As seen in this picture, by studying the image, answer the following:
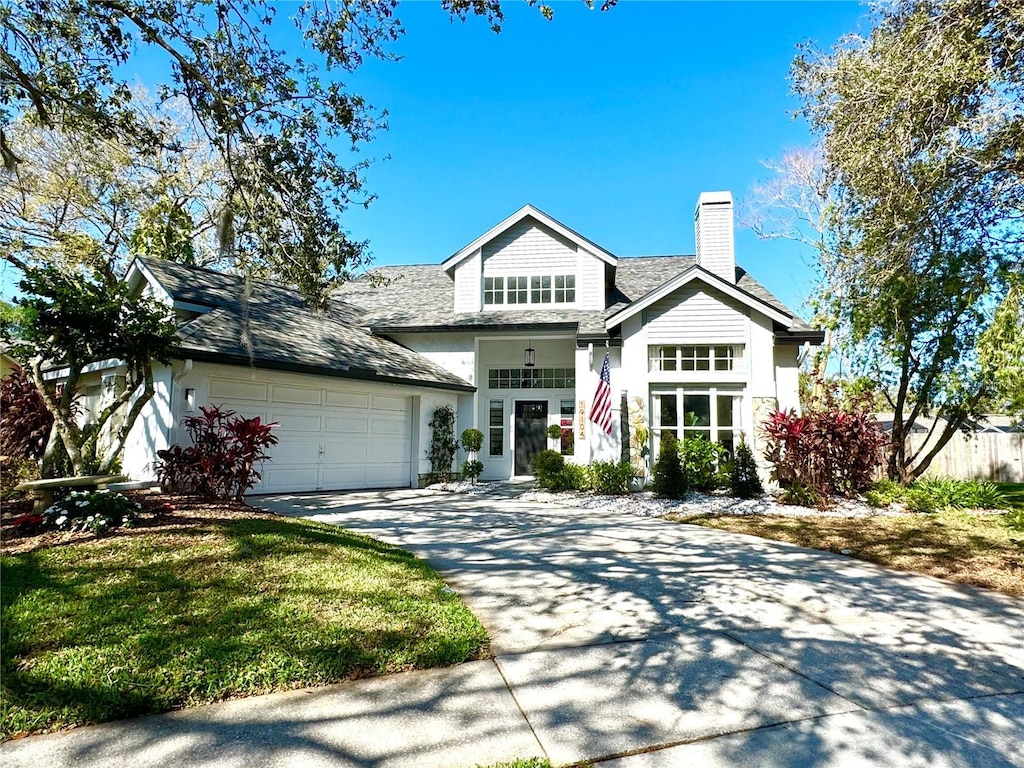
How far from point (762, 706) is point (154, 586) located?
4.40m

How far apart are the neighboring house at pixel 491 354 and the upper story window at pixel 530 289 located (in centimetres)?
4

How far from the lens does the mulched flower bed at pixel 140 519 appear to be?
5.45 metres

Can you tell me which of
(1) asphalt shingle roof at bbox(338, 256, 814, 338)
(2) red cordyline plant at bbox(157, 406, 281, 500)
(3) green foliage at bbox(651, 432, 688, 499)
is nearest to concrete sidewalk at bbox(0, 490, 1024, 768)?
(2) red cordyline plant at bbox(157, 406, 281, 500)

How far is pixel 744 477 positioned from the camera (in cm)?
1134

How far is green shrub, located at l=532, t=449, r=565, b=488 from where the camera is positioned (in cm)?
1247

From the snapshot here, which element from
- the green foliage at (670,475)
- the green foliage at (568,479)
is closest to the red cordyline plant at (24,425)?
the green foliage at (568,479)

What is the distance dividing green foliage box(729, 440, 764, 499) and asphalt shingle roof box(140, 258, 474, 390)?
22.9ft

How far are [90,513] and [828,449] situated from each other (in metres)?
11.8

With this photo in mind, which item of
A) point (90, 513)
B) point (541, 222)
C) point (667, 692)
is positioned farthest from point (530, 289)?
point (667, 692)

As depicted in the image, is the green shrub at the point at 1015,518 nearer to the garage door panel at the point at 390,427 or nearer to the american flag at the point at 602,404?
the american flag at the point at 602,404

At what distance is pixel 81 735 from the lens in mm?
2533

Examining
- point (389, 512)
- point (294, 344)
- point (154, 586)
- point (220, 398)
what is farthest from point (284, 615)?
point (294, 344)

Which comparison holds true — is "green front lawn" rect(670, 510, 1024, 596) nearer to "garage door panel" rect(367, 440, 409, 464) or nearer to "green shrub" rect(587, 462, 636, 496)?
"green shrub" rect(587, 462, 636, 496)

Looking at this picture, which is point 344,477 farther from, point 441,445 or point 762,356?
point 762,356
